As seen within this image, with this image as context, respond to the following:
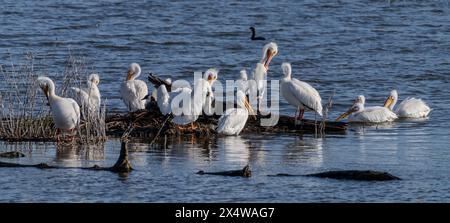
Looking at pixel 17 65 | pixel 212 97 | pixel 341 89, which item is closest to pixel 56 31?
pixel 17 65

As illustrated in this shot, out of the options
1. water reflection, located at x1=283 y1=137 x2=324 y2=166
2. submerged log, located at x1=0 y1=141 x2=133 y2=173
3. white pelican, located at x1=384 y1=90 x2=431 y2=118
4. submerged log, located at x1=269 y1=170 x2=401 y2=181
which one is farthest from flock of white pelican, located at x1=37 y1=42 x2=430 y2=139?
submerged log, located at x1=269 y1=170 x2=401 y2=181

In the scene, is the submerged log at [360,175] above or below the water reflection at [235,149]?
below

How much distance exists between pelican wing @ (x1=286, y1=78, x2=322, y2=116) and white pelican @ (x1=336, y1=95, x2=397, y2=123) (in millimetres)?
731

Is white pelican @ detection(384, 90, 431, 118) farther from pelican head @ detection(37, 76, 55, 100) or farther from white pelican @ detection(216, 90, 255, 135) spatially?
pelican head @ detection(37, 76, 55, 100)

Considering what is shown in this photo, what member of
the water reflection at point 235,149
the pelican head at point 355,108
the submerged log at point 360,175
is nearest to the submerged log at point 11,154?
the water reflection at point 235,149

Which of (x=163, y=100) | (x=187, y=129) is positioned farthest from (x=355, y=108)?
(x=163, y=100)

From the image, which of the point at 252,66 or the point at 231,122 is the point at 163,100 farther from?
the point at 252,66

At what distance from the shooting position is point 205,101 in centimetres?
1455

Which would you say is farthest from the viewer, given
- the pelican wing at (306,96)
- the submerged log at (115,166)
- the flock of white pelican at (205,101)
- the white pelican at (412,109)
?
the white pelican at (412,109)

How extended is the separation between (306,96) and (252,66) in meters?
6.42

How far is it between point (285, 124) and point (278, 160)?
2564 mm

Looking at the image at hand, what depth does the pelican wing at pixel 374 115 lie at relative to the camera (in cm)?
1620

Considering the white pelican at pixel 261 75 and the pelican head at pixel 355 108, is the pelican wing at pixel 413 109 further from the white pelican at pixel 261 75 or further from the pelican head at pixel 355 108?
the white pelican at pixel 261 75
